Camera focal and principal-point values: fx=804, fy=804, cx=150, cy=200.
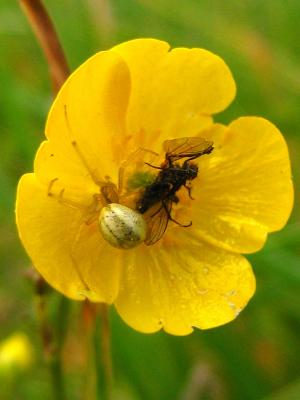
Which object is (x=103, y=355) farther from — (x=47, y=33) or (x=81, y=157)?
(x=47, y=33)

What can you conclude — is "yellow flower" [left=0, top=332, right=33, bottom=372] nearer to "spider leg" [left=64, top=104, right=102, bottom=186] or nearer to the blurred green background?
the blurred green background

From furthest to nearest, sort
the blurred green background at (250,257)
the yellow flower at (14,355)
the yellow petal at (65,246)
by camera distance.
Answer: the blurred green background at (250,257) → the yellow flower at (14,355) → the yellow petal at (65,246)

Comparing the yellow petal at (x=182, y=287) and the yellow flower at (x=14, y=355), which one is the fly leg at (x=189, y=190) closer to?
the yellow petal at (x=182, y=287)

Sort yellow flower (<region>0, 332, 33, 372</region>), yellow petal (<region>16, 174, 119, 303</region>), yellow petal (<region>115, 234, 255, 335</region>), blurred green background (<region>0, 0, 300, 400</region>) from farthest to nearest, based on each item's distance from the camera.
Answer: blurred green background (<region>0, 0, 300, 400</region>) < yellow flower (<region>0, 332, 33, 372</region>) < yellow petal (<region>115, 234, 255, 335</region>) < yellow petal (<region>16, 174, 119, 303</region>)

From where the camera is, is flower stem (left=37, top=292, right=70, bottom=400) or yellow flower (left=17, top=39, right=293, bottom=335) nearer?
yellow flower (left=17, top=39, right=293, bottom=335)

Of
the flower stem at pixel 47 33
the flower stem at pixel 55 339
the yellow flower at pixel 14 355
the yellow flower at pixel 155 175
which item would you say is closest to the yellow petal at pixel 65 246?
the yellow flower at pixel 155 175

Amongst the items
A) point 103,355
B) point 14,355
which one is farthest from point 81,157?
point 14,355

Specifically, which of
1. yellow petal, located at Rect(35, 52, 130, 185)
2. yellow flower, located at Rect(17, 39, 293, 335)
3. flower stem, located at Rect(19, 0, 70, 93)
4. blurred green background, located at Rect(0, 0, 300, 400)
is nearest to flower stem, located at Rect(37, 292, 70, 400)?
blurred green background, located at Rect(0, 0, 300, 400)

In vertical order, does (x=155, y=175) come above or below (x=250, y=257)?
above
